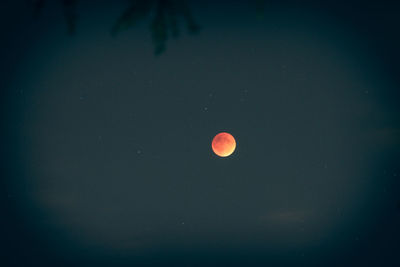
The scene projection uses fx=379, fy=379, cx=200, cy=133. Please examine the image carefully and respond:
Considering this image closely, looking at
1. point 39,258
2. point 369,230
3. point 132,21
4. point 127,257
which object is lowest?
point 132,21

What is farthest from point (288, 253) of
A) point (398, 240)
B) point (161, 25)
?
point (161, 25)

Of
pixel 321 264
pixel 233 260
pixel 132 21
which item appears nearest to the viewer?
pixel 132 21

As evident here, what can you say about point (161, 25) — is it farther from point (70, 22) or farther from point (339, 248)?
point (339, 248)

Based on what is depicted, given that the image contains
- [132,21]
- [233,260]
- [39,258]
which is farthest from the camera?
[233,260]

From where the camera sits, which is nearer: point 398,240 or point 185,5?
point 185,5

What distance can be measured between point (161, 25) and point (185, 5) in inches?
7.3

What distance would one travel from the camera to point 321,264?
487 ft

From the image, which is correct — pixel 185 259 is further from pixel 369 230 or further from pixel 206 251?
pixel 369 230

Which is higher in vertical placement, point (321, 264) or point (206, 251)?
point (206, 251)

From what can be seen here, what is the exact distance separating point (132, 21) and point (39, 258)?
153719mm

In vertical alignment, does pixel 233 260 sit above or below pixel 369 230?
below

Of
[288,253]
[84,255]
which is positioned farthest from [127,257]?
[288,253]

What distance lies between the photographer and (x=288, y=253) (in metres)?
180

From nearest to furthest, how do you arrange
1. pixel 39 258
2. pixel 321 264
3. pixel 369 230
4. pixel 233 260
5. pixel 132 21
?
pixel 132 21 → pixel 39 258 → pixel 321 264 → pixel 233 260 → pixel 369 230
